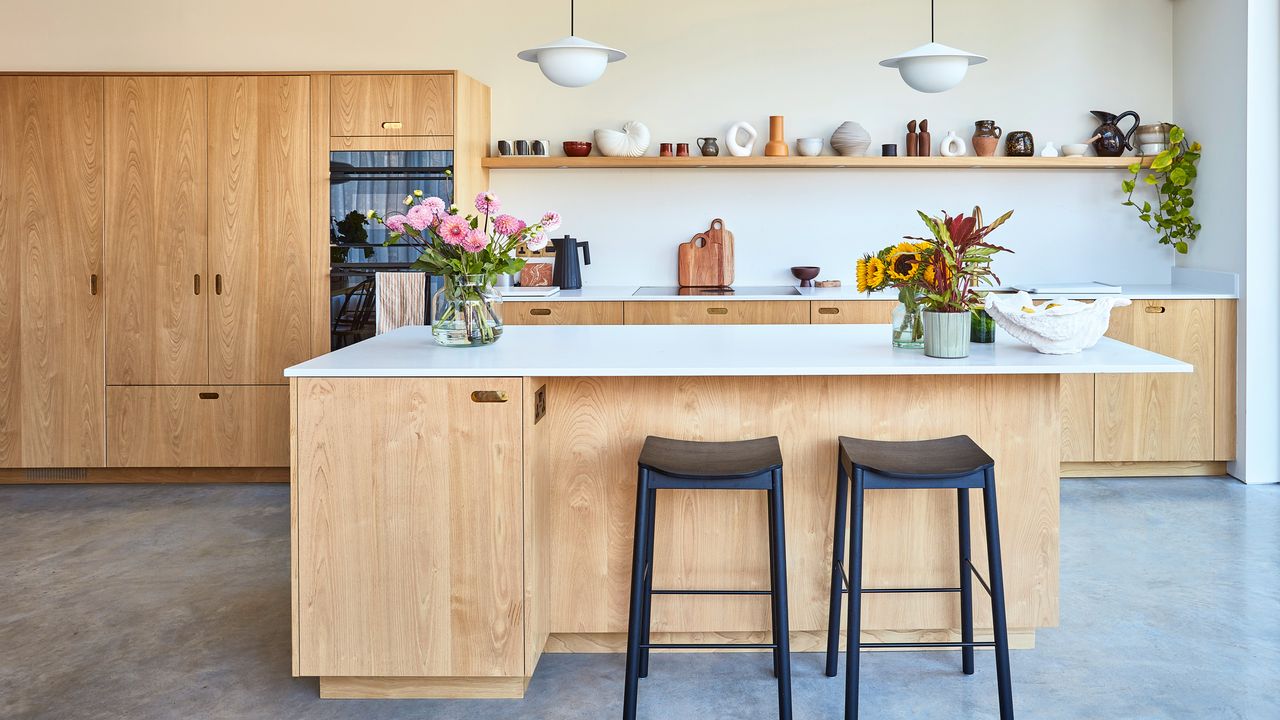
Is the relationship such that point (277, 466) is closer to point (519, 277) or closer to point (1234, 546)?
point (519, 277)

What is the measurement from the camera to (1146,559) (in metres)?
3.72

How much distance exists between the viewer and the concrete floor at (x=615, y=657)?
2619mm

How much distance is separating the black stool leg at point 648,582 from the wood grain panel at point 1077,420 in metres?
2.77

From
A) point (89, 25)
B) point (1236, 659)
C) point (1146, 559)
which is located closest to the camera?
point (1236, 659)

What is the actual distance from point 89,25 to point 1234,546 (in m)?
5.64

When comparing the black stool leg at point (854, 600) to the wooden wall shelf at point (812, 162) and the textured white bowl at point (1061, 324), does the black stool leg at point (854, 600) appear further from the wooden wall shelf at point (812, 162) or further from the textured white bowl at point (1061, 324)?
the wooden wall shelf at point (812, 162)

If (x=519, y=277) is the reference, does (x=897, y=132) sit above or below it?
above

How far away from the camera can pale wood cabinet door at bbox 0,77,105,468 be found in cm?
478

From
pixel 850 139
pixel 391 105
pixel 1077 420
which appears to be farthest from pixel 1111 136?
pixel 391 105

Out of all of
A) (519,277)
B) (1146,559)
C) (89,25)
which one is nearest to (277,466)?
(519,277)

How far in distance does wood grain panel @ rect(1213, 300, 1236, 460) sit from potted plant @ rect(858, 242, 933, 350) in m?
2.69

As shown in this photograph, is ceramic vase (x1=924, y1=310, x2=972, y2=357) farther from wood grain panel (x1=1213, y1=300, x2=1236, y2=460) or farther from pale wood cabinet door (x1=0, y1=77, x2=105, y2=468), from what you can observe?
pale wood cabinet door (x1=0, y1=77, x2=105, y2=468)

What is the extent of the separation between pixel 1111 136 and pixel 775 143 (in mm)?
1652

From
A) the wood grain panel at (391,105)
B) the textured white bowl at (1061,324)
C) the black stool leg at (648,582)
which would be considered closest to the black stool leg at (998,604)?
the textured white bowl at (1061,324)
